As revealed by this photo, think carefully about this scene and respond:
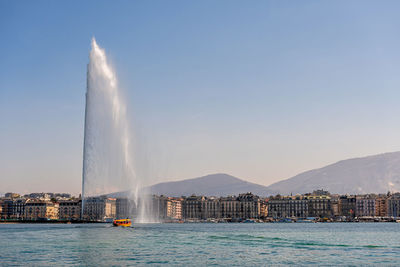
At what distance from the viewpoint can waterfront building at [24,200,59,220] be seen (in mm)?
183025

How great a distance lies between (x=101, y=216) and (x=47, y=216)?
1772 centimetres

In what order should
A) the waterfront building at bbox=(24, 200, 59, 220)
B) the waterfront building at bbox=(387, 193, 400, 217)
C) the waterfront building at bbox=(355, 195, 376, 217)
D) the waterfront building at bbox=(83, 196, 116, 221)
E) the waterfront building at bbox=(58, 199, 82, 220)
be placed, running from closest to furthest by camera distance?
the waterfront building at bbox=(24, 200, 59, 220), the waterfront building at bbox=(83, 196, 116, 221), the waterfront building at bbox=(58, 199, 82, 220), the waterfront building at bbox=(387, 193, 400, 217), the waterfront building at bbox=(355, 195, 376, 217)

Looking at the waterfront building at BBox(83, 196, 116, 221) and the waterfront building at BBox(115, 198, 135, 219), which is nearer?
the waterfront building at BBox(115, 198, 135, 219)

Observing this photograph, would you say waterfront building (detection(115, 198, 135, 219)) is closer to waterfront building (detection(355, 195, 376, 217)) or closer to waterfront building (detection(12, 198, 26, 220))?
waterfront building (detection(12, 198, 26, 220))

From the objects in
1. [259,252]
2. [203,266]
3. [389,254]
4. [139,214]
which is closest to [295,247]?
[259,252]

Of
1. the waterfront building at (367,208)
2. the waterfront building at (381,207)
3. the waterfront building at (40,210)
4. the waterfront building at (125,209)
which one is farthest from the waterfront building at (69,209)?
the waterfront building at (381,207)

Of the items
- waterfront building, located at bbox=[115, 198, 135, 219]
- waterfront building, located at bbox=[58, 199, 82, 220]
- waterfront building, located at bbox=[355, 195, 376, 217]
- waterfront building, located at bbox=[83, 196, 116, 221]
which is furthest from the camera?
waterfront building, located at bbox=[355, 195, 376, 217]

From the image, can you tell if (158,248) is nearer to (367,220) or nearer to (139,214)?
(139,214)

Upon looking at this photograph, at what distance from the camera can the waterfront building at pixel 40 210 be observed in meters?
183

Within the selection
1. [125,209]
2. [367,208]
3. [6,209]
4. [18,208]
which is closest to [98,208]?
[125,209]

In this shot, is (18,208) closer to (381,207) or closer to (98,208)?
(98,208)

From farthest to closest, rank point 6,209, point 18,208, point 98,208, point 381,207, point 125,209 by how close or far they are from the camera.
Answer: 1. point 381,207
2. point 98,208
3. point 6,209
4. point 125,209
5. point 18,208

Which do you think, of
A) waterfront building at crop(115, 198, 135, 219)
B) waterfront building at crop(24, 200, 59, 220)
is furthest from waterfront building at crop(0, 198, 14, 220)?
waterfront building at crop(115, 198, 135, 219)

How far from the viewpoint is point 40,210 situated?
184 meters
